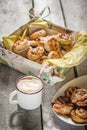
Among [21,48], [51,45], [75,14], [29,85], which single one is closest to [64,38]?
[51,45]

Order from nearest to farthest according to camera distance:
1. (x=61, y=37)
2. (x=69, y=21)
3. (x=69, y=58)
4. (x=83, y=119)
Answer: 1. (x=83, y=119)
2. (x=69, y=58)
3. (x=61, y=37)
4. (x=69, y=21)

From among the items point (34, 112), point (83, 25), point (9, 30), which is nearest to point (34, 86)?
point (34, 112)

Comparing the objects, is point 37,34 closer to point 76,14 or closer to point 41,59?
point 41,59

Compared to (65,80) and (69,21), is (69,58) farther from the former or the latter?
(69,21)

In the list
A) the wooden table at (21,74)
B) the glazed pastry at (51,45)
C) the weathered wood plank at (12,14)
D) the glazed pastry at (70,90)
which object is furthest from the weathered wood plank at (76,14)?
the glazed pastry at (70,90)

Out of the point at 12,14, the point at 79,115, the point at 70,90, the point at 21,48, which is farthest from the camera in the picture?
the point at 12,14

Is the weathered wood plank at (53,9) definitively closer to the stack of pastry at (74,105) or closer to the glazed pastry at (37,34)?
the glazed pastry at (37,34)

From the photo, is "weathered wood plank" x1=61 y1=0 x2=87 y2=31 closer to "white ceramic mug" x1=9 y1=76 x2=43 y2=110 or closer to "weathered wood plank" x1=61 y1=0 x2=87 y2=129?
"weathered wood plank" x1=61 y1=0 x2=87 y2=129
